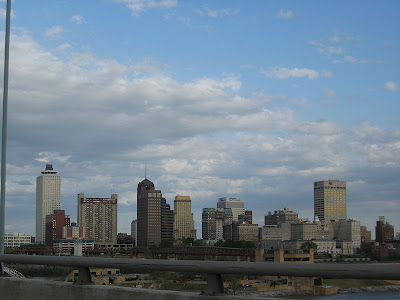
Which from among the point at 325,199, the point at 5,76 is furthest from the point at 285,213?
the point at 5,76

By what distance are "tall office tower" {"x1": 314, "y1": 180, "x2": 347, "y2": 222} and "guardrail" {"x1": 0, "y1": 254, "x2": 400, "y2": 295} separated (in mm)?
150308

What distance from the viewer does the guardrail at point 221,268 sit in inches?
166

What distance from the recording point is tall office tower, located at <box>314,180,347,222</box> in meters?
163

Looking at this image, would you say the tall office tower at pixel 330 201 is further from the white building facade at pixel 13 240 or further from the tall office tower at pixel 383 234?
the tall office tower at pixel 383 234

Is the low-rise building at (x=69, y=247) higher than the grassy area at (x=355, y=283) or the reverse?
the reverse

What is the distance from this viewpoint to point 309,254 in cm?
731

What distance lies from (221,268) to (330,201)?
17178cm

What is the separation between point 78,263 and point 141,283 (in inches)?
39.4

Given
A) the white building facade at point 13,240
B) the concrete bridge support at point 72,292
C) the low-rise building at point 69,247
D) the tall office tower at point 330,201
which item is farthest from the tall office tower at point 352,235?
the tall office tower at point 330,201

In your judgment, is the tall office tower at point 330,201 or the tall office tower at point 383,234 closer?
the tall office tower at point 383,234

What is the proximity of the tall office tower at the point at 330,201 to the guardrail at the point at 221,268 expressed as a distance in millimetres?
150308

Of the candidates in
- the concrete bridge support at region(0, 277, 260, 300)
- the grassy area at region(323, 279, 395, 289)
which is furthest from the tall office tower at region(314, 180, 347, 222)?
the grassy area at region(323, 279, 395, 289)

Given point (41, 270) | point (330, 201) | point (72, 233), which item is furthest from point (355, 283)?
point (330, 201)

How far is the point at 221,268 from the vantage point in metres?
5.20
